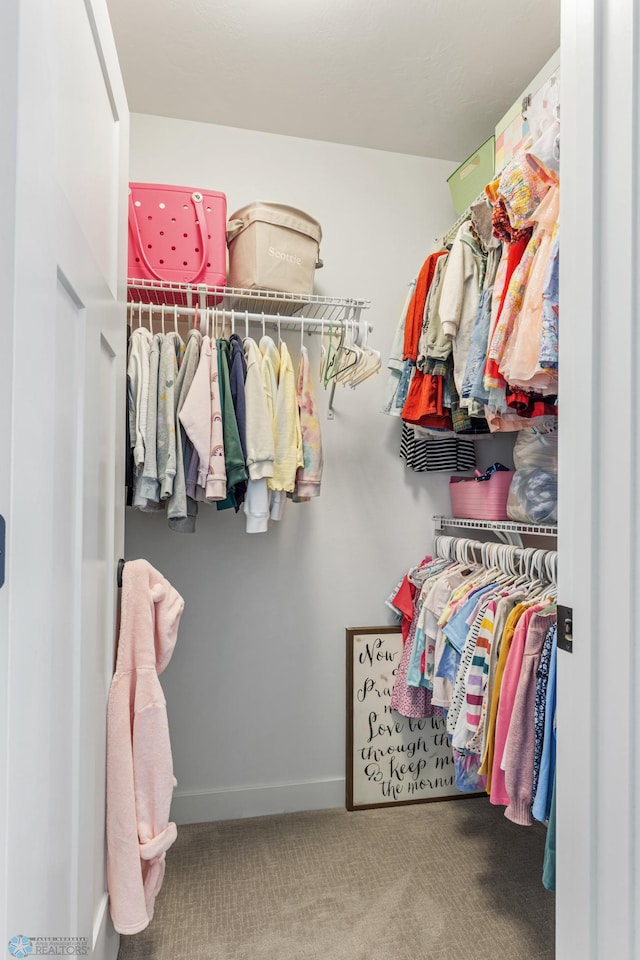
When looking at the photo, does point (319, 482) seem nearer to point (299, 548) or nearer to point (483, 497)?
point (299, 548)

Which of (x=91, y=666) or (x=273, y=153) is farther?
(x=273, y=153)

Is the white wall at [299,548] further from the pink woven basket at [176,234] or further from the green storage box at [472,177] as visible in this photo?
the pink woven basket at [176,234]

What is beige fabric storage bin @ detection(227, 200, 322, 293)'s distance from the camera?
2.01 metres

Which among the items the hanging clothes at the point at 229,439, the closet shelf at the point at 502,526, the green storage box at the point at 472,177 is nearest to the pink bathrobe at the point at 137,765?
the hanging clothes at the point at 229,439

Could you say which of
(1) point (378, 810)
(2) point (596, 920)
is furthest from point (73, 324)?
(1) point (378, 810)

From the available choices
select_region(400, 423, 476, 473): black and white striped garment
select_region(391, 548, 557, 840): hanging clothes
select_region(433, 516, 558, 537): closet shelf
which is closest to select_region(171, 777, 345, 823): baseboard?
select_region(391, 548, 557, 840): hanging clothes

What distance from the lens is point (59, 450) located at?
2.96 ft

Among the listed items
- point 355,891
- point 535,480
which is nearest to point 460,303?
point 535,480

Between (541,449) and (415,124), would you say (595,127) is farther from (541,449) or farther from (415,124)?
(415,124)

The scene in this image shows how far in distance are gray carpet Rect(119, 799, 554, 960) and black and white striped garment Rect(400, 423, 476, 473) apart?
1.33m

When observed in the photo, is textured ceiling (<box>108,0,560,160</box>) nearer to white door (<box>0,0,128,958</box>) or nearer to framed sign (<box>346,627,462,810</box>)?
white door (<box>0,0,128,958</box>)

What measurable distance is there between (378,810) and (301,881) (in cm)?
55

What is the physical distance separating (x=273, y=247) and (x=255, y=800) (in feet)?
6.65

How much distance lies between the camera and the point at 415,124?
7.61ft
